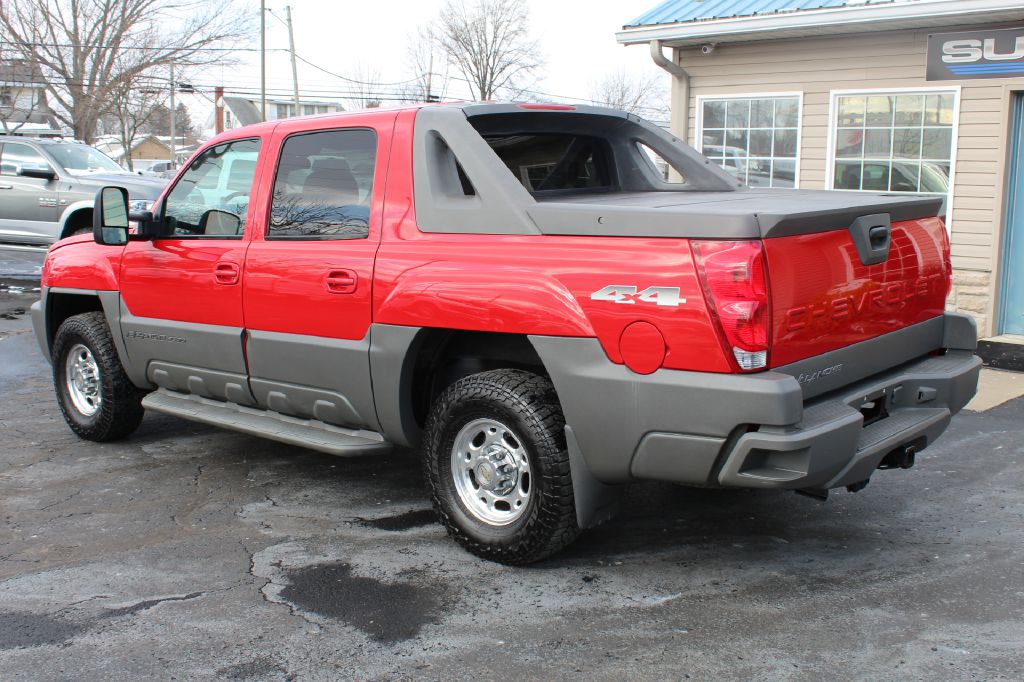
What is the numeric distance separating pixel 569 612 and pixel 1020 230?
24.6ft

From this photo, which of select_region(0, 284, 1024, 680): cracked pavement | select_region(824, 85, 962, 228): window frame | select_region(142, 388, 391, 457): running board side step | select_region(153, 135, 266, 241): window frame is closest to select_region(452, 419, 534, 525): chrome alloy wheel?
select_region(0, 284, 1024, 680): cracked pavement

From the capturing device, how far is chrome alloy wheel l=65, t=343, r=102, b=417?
6582mm

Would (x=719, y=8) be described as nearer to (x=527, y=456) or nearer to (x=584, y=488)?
(x=527, y=456)

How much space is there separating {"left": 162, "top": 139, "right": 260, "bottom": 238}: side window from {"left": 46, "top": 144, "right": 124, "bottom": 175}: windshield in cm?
901

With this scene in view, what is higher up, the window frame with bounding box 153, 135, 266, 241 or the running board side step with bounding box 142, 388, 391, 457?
the window frame with bounding box 153, 135, 266, 241

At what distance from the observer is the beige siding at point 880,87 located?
9422 mm

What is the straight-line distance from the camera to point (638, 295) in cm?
381

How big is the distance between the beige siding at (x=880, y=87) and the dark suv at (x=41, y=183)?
285 inches

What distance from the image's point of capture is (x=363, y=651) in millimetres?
3619

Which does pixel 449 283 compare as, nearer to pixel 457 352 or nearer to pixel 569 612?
pixel 457 352

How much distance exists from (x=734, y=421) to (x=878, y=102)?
7.52m

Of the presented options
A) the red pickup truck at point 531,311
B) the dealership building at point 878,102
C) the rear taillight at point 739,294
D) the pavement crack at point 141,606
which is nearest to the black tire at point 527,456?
the red pickup truck at point 531,311

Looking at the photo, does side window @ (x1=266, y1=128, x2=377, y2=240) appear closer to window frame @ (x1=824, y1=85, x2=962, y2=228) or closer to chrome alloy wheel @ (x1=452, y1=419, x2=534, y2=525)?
chrome alloy wheel @ (x1=452, y1=419, x2=534, y2=525)

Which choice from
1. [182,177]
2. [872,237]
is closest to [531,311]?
[872,237]
